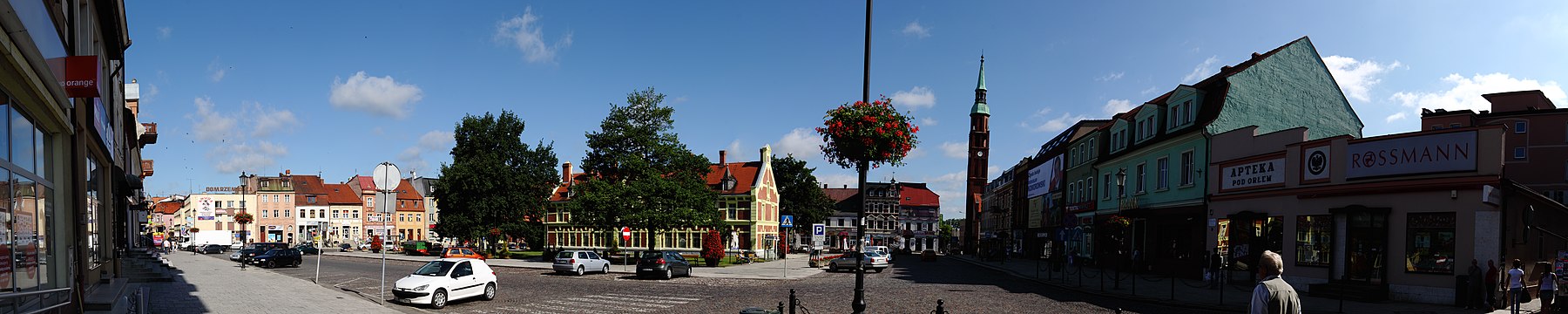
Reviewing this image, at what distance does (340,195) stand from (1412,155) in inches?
4422

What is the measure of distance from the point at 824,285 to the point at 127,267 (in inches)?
838

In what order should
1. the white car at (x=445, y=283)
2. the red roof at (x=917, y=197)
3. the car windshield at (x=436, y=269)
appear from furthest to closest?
the red roof at (x=917, y=197) < the car windshield at (x=436, y=269) < the white car at (x=445, y=283)

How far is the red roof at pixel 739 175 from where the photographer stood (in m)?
68.2

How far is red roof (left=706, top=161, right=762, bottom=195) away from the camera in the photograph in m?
68.2

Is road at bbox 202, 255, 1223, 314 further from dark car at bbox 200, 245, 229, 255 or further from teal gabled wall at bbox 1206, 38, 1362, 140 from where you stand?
dark car at bbox 200, 245, 229, 255

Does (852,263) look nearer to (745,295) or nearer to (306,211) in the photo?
(745,295)

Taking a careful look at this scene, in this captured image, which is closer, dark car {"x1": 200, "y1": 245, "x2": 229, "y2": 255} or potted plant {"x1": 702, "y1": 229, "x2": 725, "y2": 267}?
potted plant {"x1": 702, "y1": 229, "x2": 725, "y2": 267}

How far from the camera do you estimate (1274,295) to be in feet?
24.6

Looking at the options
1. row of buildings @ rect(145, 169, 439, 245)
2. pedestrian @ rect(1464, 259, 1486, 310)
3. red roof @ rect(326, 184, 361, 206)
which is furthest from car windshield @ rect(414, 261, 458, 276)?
red roof @ rect(326, 184, 361, 206)

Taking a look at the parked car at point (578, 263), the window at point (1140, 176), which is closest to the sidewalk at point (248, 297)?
the parked car at point (578, 263)

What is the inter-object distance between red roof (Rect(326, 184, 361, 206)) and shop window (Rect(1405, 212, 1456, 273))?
110680mm

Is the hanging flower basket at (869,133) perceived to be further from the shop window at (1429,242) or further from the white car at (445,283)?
the shop window at (1429,242)

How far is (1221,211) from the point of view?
28.9 metres

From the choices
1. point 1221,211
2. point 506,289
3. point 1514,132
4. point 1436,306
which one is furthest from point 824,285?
point 1514,132
